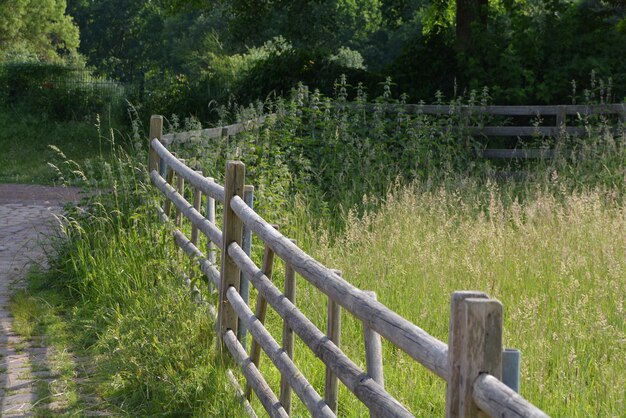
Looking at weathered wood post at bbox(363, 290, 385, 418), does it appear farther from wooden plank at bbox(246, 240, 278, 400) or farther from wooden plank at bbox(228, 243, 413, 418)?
wooden plank at bbox(246, 240, 278, 400)

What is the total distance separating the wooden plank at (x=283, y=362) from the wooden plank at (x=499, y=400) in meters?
1.45

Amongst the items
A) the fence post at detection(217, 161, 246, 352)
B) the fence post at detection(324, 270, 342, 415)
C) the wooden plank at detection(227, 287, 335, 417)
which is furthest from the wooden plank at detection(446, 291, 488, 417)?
the fence post at detection(217, 161, 246, 352)

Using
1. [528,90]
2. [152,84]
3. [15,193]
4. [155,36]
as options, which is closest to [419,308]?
[15,193]

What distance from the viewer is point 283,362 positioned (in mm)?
4723

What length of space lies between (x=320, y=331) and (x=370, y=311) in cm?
79

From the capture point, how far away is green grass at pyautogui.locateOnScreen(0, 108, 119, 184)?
20422 mm

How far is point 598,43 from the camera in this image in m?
19.1

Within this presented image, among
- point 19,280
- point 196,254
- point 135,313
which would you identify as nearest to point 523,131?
point 19,280

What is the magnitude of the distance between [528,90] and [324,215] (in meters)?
8.97

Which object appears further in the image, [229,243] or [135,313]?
[135,313]

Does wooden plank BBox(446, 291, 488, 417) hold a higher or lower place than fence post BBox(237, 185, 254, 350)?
higher

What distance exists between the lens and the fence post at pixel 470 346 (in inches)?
102

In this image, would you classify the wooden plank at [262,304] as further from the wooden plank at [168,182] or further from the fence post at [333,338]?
the wooden plank at [168,182]

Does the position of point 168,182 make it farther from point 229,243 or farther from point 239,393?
point 239,393
